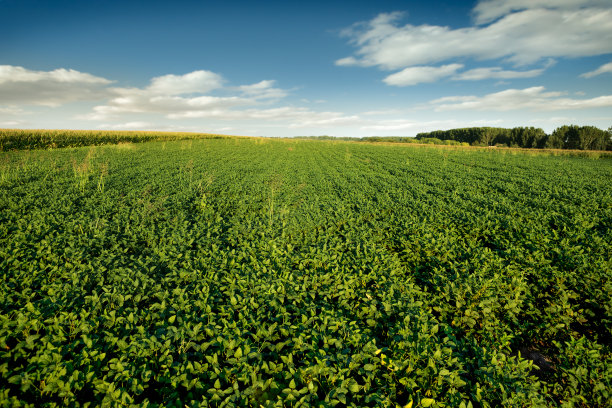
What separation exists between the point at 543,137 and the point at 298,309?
12312 centimetres

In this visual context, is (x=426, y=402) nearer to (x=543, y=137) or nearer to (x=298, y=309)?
(x=298, y=309)

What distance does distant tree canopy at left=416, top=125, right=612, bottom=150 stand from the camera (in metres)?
75.6

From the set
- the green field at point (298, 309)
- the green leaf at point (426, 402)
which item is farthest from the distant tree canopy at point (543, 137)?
the green leaf at point (426, 402)

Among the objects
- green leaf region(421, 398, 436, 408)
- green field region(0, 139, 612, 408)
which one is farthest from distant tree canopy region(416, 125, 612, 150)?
green leaf region(421, 398, 436, 408)

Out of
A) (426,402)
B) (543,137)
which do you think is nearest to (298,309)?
(426,402)

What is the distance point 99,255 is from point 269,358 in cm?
550

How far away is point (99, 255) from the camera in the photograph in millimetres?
6195

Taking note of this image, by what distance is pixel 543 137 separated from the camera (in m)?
88.3

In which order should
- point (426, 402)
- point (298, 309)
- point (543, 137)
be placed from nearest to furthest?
1. point (426, 402)
2. point (298, 309)
3. point (543, 137)

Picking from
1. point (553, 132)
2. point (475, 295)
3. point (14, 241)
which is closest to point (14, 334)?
point (14, 241)

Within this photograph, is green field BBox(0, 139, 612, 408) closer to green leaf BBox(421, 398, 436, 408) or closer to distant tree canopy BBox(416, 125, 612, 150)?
green leaf BBox(421, 398, 436, 408)

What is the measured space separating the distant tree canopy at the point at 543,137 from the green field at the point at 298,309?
103907 mm

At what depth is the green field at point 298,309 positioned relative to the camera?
9.65 feet

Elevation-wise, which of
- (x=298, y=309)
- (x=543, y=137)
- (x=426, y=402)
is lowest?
(x=426, y=402)
